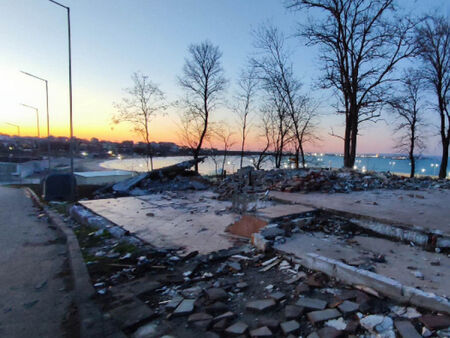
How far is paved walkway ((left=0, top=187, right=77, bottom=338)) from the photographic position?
2570 mm

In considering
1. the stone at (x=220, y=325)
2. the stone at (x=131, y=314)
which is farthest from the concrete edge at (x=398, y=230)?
the stone at (x=131, y=314)

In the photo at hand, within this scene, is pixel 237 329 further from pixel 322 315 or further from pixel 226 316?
pixel 322 315

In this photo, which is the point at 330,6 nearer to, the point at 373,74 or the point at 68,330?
the point at 373,74

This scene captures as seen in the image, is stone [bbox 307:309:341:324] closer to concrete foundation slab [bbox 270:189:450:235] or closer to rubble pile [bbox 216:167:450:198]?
concrete foundation slab [bbox 270:189:450:235]

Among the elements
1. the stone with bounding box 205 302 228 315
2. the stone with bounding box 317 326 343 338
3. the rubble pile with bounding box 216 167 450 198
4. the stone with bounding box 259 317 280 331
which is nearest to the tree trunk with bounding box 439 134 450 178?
the rubble pile with bounding box 216 167 450 198

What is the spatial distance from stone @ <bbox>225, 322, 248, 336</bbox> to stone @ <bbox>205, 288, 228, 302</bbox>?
0.47 meters

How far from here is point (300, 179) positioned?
788 cm

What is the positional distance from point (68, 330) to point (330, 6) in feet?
49.5

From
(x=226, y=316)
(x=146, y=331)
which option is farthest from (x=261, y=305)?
(x=146, y=331)

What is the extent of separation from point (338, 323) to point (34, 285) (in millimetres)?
3791

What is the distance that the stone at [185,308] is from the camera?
2.46 metres

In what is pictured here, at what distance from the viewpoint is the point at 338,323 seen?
210cm

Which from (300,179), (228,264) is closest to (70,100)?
(300,179)

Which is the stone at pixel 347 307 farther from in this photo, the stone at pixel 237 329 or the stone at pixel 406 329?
the stone at pixel 237 329
